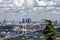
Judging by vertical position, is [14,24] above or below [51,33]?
below

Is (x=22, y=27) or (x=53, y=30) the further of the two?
(x=22, y=27)

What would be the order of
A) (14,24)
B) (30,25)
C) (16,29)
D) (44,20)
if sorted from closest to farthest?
(44,20), (30,25), (16,29), (14,24)

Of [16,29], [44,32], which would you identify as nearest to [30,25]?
[16,29]

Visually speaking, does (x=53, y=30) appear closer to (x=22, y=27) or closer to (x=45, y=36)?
(x=45, y=36)

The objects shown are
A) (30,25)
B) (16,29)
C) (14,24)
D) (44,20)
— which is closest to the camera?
(44,20)

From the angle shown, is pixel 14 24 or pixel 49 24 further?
pixel 14 24

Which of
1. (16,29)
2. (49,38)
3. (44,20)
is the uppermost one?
(44,20)

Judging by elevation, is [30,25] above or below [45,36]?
below

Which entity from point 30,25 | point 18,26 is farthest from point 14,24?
point 30,25

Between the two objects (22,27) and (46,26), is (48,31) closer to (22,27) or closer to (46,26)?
(46,26)
